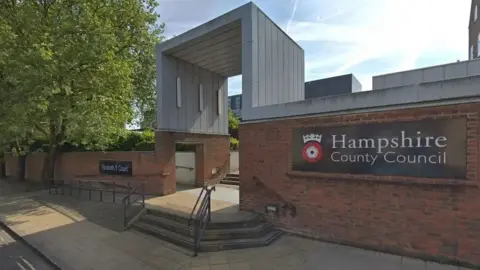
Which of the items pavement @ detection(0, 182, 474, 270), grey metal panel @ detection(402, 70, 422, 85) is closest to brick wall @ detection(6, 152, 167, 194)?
pavement @ detection(0, 182, 474, 270)

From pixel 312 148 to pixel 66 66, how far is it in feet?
27.9

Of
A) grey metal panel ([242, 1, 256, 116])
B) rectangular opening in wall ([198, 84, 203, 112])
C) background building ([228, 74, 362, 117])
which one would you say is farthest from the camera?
background building ([228, 74, 362, 117])

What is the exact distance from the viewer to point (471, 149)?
4504 millimetres

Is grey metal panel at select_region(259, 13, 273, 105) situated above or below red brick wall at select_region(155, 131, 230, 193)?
above

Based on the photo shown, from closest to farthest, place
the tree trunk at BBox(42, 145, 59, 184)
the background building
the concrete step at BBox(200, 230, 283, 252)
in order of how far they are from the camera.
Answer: the concrete step at BBox(200, 230, 283, 252) → the tree trunk at BBox(42, 145, 59, 184) → the background building

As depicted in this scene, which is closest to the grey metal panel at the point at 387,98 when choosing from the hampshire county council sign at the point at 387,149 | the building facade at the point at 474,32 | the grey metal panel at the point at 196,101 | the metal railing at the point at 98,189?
the hampshire county council sign at the point at 387,149

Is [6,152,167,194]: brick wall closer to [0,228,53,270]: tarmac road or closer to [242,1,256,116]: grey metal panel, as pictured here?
[0,228,53,270]: tarmac road

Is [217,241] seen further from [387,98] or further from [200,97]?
[200,97]

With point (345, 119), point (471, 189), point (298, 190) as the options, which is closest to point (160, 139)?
point (298, 190)

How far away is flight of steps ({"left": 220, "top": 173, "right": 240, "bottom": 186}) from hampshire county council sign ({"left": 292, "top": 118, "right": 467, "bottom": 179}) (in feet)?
20.0

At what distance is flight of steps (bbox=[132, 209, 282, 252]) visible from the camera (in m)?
5.73

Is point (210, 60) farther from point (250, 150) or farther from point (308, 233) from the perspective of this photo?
point (308, 233)

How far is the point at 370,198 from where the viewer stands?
17.8ft

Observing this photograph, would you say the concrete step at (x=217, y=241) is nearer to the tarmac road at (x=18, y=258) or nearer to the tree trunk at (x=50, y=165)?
the tarmac road at (x=18, y=258)
